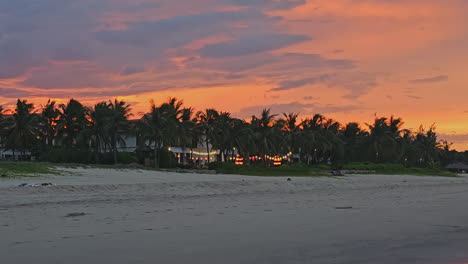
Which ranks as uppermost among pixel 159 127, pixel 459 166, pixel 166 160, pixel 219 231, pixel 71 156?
pixel 159 127

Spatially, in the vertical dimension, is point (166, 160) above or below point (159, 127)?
below

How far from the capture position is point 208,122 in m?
63.8

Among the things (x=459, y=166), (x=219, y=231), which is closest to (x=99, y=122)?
(x=219, y=231)

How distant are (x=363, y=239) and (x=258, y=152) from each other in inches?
2181

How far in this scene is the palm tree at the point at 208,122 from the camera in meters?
62.6

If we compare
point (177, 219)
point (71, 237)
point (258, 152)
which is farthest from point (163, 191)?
point (258, 152)

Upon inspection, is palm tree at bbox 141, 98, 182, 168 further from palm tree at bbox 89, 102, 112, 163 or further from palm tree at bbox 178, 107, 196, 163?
palm tree at bbox 89, 102, 112, 163

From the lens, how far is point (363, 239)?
9367 millimetres

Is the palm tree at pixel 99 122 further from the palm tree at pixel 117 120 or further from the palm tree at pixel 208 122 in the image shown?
the palm tree at pixel 208 122

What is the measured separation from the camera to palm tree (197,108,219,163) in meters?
62.6

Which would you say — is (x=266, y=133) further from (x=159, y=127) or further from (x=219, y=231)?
(x=219, y=231)

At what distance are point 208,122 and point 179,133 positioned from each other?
33.7 ft

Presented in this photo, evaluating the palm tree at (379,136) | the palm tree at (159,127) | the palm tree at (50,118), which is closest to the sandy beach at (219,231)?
the palm tree at (159,127)

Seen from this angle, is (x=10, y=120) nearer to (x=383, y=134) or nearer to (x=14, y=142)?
(x=14, y=142)
